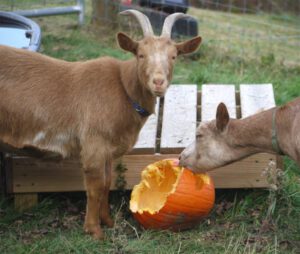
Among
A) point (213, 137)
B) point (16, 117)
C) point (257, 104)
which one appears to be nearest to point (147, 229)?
point (213, 137)

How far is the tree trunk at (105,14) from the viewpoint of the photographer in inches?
387

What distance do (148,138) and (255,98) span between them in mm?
1265

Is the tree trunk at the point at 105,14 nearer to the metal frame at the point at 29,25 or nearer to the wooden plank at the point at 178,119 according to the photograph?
the metal frame at the point at 29,25

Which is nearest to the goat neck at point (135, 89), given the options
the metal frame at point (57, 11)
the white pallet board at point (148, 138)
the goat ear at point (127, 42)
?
the goat ear at point (127, 42)

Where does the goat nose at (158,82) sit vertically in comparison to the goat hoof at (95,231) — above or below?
above

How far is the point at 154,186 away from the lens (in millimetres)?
5398

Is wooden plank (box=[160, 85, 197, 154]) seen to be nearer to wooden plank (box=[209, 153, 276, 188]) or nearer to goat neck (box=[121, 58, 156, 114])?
wooden plank (box=[209, 153, 276, 188])

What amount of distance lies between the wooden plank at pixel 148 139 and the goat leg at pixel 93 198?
22.4 inches

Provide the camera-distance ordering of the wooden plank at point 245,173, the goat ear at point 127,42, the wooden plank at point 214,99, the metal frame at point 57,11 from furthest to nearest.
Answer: the metal frame at point 57,11, the wooden plank at point 214,99, the wooden plank at point 245,173, the goat ear at point 127,42

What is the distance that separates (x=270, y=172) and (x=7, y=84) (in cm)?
197

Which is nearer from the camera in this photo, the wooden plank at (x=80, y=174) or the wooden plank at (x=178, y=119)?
the wooden plank at (x=80, y=174)

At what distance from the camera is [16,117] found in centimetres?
502

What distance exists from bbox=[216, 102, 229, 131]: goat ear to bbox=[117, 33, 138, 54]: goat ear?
29.2 inches

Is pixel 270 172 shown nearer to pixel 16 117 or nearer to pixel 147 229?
pixel 147 229
